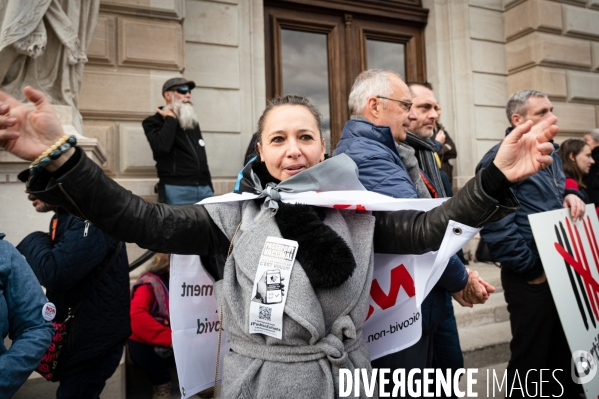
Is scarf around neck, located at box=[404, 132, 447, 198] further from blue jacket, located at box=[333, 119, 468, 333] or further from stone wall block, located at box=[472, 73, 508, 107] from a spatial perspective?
stone wall block, located at box=[472, 73, 508, 107]

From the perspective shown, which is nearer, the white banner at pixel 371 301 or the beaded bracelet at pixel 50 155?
the beaded bracelet at pixel 50 155

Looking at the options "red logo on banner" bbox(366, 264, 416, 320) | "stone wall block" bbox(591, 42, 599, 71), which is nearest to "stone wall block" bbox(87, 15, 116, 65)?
"red logo on banner" bbox(366, 264, 416, 320)

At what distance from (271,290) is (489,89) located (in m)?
7.46

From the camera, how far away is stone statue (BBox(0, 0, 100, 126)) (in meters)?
3.70

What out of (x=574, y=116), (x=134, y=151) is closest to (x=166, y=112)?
(x=134, y=151)

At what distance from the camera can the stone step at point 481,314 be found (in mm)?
4668

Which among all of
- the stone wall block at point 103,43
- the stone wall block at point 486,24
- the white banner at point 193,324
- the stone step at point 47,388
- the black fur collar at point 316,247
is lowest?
the stone step at point 47,388

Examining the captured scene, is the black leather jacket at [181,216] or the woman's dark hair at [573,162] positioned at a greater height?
the woman's dark hair at [573,162]

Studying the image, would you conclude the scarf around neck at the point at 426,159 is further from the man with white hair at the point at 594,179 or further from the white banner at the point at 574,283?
the man with white hair at the point at 594,179

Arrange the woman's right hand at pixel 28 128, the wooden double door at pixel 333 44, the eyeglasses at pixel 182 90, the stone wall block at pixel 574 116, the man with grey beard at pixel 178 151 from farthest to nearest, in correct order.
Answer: the stone wall block at pixel 574 116 < the wooden double door at pixel 333 44 < the eyeglasses at pixel 182 90 < the man with grey beard at pixel 178 151 < the woman's right hand at pixel 28 128

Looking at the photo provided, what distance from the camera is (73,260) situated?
235cm

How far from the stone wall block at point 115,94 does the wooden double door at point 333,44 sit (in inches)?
77.7

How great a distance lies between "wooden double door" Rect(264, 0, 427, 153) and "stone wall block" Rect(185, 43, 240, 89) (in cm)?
72

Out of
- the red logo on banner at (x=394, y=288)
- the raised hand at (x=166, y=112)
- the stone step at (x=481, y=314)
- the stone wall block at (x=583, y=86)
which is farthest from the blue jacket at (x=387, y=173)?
the stone wall block at (x=583, y=86)
